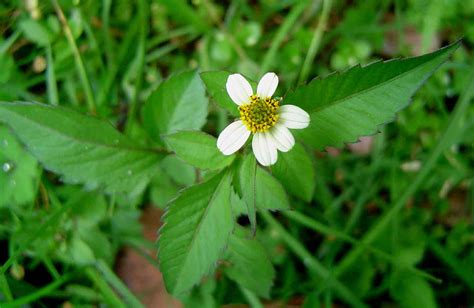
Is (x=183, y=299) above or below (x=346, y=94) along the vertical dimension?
below

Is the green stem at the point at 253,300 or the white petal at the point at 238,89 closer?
the white petal at the point at 238,89

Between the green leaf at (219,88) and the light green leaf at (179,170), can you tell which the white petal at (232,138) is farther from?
the light green leaf at (179,170)

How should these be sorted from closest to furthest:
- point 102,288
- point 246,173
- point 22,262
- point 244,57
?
point 246,173
point 102,288
point 22,262
point 244,57

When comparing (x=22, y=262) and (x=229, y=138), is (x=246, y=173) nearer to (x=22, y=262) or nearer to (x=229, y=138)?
(x=229, y=138)

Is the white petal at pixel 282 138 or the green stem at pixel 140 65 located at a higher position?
the green stem at pixel 140 65

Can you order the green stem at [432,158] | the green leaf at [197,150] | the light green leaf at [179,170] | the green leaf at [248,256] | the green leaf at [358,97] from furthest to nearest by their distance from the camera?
the green stem at [432,158], the light green leaf at [179,170], the green leaf at [248,256], the green leaf at [197,150], the green leaf at [358,97]

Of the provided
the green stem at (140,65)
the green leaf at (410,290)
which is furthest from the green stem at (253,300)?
the green stem at (140,65)

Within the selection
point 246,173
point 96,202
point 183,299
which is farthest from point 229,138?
point 96,202
